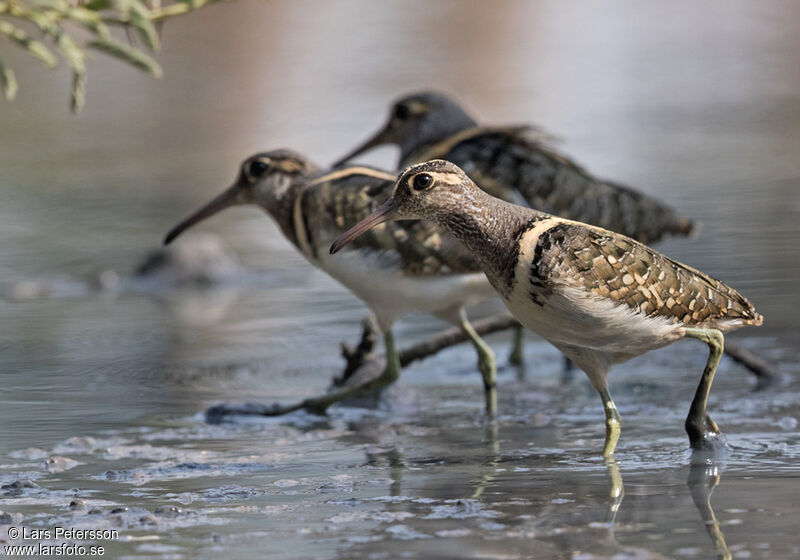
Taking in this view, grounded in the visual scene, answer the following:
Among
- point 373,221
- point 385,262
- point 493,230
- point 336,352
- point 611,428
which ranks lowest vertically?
point 336,352

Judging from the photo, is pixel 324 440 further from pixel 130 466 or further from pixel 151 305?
pixel 151 305

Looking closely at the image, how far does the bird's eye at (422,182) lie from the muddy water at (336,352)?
1.16m

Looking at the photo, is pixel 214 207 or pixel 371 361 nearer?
pixel 371 361

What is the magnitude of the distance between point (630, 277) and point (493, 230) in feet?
1.92

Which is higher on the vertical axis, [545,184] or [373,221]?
[373,221]

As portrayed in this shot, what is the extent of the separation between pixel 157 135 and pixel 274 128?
73.1 inches

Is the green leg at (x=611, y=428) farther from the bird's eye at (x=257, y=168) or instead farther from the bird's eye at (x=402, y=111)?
the bird's eye at (x=402, y=111)

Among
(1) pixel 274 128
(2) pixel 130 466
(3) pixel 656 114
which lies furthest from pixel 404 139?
(3) pixel 656 114

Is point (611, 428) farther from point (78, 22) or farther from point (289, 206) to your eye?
point (78, 22)

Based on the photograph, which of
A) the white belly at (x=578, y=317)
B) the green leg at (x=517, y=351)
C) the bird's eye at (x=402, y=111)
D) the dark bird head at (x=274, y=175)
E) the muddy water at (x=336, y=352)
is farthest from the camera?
the bird's eye at (x=402, y=111)

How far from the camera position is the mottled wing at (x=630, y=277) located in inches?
235

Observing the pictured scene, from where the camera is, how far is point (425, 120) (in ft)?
32.7

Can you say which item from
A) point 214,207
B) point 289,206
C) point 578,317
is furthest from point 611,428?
point 214,207

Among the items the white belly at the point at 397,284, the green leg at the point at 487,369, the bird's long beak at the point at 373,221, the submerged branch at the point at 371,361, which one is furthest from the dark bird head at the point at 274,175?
the bird's long beak at the point at 373,221
